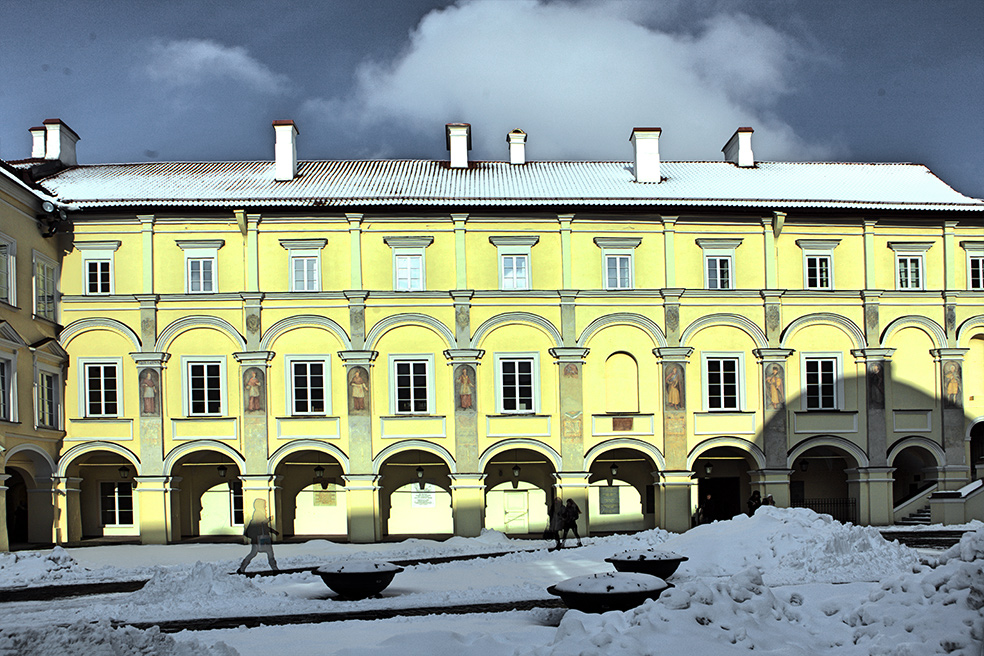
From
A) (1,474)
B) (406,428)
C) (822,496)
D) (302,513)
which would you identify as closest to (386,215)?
(406,428)

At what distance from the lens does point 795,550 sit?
19.0 m

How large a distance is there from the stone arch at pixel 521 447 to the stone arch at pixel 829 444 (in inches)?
283

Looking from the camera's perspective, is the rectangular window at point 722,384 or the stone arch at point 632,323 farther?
the rectangular window at point 722,384

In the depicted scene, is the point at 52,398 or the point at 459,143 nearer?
the point at 52,398

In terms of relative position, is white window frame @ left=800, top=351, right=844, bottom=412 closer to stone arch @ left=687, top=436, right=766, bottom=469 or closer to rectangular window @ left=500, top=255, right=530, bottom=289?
stone arch @ left=687, top=436, right=766, bottom=469

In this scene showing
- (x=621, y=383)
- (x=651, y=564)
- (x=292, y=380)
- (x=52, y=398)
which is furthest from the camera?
(x=621, y=383)

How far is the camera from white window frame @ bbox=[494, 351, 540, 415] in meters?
29.8

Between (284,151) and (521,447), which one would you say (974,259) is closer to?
(521,447)

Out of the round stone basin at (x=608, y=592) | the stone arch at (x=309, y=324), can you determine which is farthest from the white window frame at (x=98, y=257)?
the round stone basin at (x=608, y=592)

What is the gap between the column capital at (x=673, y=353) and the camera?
29953 mm

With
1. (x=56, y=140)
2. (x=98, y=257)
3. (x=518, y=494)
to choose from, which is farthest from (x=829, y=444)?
(x=56, y=140)

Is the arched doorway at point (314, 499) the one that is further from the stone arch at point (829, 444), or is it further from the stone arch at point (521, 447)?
the stone arch at point (829, 444)

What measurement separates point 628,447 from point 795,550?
36.2 feet

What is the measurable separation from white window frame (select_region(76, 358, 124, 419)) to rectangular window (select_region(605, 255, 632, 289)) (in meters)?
14.9
